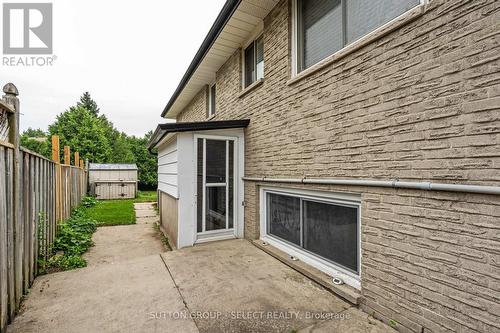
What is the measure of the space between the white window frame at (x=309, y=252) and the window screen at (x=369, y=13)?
82.5 inches

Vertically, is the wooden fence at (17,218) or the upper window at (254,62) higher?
the upper window at (254,62)

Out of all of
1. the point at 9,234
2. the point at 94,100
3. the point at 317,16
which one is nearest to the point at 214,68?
the point at 317,16

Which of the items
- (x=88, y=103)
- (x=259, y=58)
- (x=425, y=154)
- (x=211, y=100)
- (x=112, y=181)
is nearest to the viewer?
(x=425, y=154)

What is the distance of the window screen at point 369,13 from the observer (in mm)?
2584

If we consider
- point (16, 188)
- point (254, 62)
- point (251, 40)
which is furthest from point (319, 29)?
point (16, 188)

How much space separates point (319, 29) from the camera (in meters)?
3.71

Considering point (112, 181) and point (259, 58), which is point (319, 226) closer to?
point (259, 58)

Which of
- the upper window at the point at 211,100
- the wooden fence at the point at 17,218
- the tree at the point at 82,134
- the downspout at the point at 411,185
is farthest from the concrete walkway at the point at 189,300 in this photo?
the tree at the point at 82,134

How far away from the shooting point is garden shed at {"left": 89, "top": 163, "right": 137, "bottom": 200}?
1691 centimetres

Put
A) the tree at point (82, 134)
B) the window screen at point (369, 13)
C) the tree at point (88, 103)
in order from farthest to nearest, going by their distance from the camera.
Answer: the tree at point (88, 103)
the tree at point (82, 134)
the window screen at point (369, 13)

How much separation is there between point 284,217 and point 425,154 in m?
2.80

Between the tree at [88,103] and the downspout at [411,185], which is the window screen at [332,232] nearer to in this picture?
the downspout at [411,185]

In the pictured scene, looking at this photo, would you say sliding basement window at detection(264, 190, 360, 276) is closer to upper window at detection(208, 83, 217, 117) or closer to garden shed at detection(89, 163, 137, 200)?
upper window at detection(208, 83, 217, 117)

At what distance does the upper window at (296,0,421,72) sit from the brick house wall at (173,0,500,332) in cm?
33
